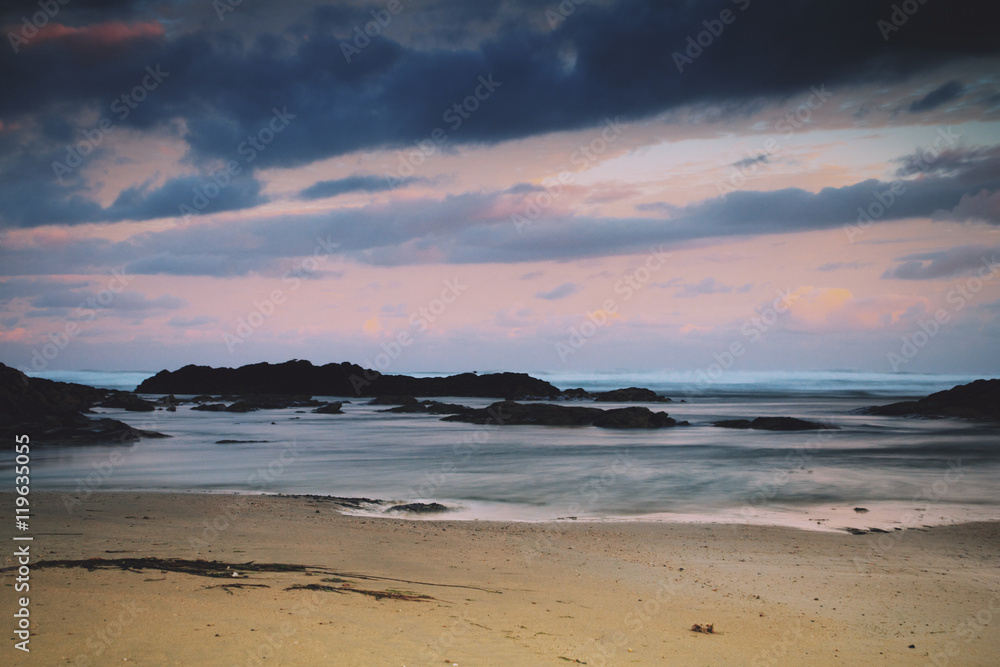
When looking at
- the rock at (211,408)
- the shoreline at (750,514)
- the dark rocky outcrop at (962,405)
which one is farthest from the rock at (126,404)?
the dark rocky outcrop at (962,405)

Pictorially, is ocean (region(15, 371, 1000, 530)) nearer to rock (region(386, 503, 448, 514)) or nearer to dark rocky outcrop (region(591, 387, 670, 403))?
rock (region(386, 503, 448, 514))

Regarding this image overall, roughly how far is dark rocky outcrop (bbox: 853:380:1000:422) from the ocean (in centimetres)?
540

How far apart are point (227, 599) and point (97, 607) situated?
984 mm

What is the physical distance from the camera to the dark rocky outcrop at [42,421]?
76.3 ft

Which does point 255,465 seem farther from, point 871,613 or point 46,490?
point 871,613

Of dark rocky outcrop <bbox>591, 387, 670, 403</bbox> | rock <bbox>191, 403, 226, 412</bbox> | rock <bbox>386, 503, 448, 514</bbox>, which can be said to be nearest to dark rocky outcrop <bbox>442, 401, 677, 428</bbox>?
rock <bbox>191, 403, 226, 412</bbox>

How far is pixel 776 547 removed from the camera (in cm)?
948

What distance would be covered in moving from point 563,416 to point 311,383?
52193 millimetres

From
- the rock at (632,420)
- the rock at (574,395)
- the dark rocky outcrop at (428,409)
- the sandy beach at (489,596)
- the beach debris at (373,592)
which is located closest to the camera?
the sandy beach at (489,596)

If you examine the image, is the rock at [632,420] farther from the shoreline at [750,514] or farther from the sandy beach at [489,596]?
the sandy beach at [489,596]

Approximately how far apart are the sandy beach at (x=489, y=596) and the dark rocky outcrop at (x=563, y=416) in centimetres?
2656

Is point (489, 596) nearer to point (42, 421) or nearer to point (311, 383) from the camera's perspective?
point (42, 421)

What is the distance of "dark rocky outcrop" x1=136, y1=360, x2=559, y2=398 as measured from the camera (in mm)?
81375

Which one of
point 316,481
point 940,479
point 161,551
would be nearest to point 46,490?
point 316,481
